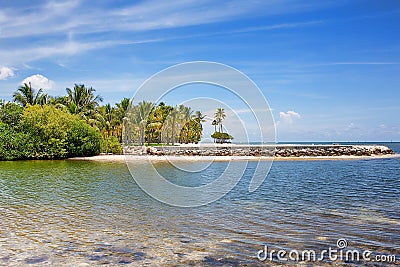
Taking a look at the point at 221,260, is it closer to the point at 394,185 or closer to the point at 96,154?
the point at 394,185

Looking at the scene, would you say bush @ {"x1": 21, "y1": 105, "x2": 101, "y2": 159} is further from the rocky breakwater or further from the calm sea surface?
the calm sea surface

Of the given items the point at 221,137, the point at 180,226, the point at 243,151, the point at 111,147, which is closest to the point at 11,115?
the point at 111,147

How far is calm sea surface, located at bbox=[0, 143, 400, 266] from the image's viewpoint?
903cm

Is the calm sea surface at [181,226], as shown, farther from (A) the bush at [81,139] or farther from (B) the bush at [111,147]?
(B) the bush at [111,147]

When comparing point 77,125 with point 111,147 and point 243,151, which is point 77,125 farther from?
point 243,151

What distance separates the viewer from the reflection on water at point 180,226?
907 cm

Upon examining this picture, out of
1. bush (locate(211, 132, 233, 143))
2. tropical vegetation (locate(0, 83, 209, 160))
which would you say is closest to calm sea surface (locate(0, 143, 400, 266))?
tropical vegetation (locate(0, 83, 209, 160))

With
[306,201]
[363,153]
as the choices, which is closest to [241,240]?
[306,201]

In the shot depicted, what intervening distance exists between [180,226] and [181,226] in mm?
32

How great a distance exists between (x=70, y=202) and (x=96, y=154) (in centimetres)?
3877

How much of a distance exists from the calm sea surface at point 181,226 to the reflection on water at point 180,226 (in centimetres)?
3

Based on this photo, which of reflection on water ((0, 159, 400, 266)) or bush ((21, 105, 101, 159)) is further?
bush ((21, 105, 101, 159))

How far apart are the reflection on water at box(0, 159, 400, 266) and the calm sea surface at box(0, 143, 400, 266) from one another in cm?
3

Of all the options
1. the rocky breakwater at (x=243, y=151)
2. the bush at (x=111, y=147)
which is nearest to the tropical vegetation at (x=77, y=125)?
the bush at (x=111, y=147)
